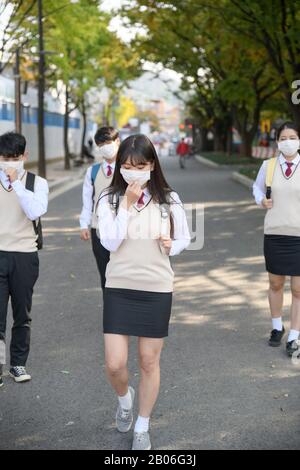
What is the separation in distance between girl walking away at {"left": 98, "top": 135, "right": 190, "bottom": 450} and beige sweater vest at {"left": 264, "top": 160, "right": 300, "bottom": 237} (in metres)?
2.03

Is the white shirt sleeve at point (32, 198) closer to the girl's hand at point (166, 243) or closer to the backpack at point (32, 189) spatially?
the backpack at point (32, 189)

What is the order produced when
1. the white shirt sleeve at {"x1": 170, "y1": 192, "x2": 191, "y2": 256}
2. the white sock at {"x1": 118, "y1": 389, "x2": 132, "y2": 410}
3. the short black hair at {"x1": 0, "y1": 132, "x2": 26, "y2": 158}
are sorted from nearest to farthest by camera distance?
1. the white shirt sleeve at {"x1": 170, "y1": 192, "x2": 191, "y2": 256}
2. the white sock at {"x1": 118, "y1": 389, "x2": 132, "y2": 410}
3. the short black hair at {"x1": 0, "y1": 132, "x2": 26, "y2": 158}

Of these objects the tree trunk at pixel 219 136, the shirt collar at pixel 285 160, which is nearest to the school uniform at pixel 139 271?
the shirt collar at pixel 285 160

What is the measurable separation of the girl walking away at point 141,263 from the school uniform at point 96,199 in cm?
207

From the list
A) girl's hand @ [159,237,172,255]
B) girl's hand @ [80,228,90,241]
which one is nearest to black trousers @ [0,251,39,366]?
girl's hand @ [80,228,90,241]

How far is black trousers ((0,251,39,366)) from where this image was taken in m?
5.22

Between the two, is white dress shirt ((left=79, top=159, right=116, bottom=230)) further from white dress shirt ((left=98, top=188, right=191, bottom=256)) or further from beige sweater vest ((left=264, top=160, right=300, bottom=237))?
white dress shirt ((left=98, top=188, right=191, bottom=256))

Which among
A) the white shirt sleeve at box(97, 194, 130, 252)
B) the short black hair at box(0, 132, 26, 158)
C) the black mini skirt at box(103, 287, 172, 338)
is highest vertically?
the short black hair at box(0, 132, 26, 158)

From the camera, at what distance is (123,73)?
150 feet

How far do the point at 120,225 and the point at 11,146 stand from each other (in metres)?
1.35

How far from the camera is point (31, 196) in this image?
16.6ft

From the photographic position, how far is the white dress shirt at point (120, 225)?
13.2ft

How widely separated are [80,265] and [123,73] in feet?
121
